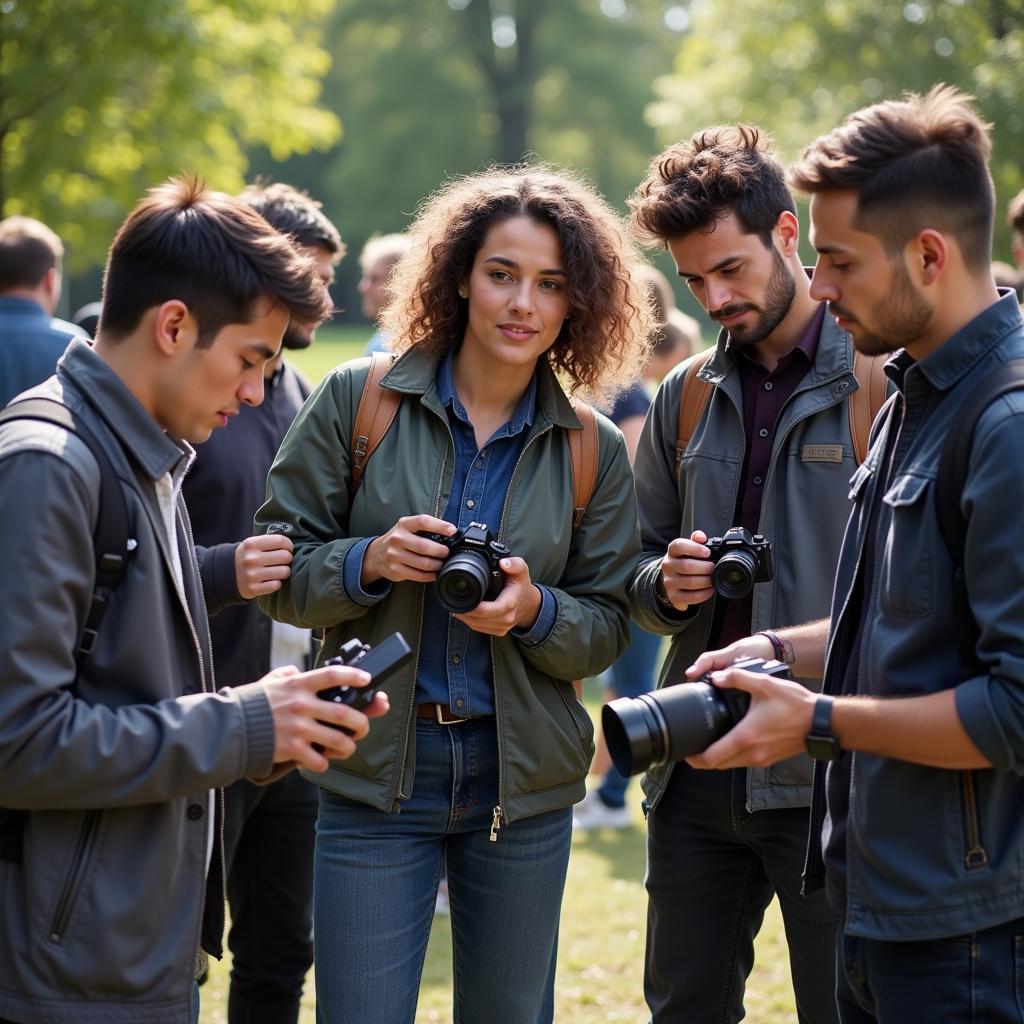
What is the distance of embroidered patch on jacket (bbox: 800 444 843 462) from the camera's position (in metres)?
3.50

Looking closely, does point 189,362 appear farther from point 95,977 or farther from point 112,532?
point 95,977

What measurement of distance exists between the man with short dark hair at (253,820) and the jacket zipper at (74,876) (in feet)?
5.83

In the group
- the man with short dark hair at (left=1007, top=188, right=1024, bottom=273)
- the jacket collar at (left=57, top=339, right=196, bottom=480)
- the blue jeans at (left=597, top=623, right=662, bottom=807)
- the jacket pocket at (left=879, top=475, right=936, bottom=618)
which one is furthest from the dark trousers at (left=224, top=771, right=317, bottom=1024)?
the man with short dark hair at (left=1007, top=188, right=1024, bottom=273)

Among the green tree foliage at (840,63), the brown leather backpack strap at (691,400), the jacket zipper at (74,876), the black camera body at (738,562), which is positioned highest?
the green tree foliage at (840,63)

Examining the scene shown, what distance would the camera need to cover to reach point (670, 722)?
8.89 ft

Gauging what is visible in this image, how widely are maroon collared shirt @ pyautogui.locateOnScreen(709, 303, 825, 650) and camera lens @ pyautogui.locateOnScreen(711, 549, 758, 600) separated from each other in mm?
294

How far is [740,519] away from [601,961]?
8.31 ft

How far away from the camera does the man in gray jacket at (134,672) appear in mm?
2387

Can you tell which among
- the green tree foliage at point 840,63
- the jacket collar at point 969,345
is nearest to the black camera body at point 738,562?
the jacket collar at point 969,345

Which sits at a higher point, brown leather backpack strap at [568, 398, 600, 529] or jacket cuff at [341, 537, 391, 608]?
brown leather backpack strap at [568, 398, 600, 529]

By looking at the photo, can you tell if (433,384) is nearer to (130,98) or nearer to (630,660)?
(630,660)

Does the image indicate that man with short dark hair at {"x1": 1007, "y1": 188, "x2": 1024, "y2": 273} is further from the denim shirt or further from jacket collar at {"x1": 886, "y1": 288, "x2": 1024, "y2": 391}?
jacket collar at {"x1": 886, "y1": 288, "x2": 1024, "y2": 391}

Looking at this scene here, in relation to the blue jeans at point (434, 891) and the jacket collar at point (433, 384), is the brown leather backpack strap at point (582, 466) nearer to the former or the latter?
the jacket collar at point (433, 384)

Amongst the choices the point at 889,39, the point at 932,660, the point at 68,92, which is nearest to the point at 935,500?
the point at 932,660
